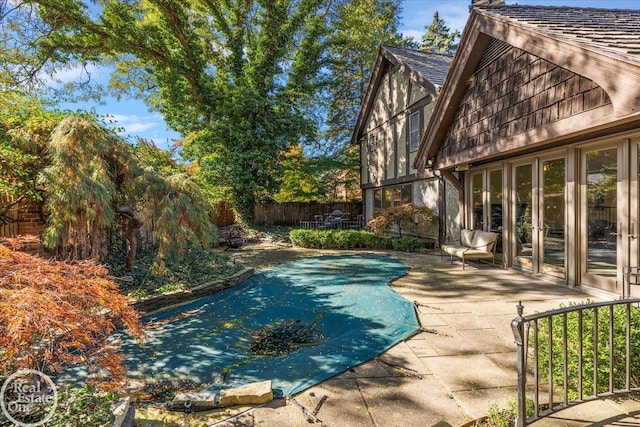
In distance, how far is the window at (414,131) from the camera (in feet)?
40.4

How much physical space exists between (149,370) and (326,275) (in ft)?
16.8

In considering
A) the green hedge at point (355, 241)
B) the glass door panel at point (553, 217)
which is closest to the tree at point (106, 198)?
the green hedge at point (355, 241)

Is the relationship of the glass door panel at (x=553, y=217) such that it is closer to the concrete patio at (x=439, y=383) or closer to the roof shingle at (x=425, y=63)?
the concrete patio at (x=439, y=383)

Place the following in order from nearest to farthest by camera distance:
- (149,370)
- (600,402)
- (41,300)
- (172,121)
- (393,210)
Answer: (41,300), (600,402), (149,370), (393,210), (172,121)

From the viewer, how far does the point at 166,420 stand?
8.87 feet

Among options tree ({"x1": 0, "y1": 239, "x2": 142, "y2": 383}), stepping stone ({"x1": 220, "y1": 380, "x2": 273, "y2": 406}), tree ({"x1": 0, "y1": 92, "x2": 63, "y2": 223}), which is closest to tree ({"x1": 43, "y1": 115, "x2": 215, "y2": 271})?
tree ({"x1": 0, "y1": 92, "x2": 63, "y2": 223})

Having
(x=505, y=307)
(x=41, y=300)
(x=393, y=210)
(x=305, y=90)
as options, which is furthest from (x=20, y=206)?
(x=305, y=90)

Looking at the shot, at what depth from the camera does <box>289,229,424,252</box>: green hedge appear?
460 inches

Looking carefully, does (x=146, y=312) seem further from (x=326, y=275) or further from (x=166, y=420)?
(x=326, y=275)

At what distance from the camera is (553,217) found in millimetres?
6383

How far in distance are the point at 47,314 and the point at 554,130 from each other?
653 centimetres

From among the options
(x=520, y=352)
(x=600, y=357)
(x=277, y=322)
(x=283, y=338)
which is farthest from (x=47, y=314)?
(x=600, y=357)
